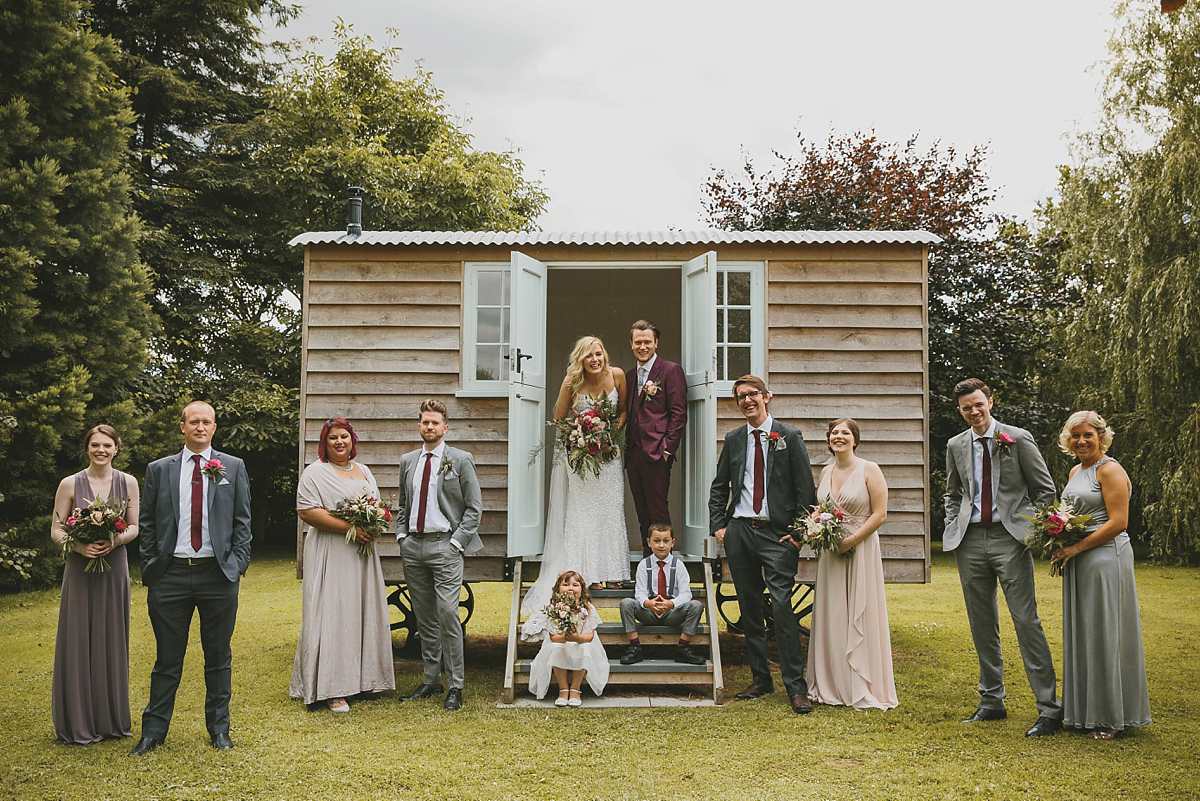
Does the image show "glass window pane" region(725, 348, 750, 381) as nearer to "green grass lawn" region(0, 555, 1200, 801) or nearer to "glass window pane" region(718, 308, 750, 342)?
"glass window pane" region(718, 308, 750, 342)

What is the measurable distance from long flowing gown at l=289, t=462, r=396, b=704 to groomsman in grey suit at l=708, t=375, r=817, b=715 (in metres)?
2.23

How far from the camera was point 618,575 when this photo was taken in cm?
656

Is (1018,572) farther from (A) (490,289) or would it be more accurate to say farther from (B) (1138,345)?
(B) (1138,345)

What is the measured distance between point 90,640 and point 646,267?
433 cm

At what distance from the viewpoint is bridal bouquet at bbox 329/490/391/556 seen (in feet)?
18.4

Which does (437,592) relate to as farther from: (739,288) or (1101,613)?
(1101,613)

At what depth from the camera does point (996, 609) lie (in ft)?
17.3

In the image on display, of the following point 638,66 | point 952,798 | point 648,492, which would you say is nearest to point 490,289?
point 648,492

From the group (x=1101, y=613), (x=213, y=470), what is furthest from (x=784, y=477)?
(x=213, y=470)

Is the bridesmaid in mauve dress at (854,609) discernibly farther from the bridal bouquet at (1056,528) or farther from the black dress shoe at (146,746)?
the black dress shoe at (146,746)

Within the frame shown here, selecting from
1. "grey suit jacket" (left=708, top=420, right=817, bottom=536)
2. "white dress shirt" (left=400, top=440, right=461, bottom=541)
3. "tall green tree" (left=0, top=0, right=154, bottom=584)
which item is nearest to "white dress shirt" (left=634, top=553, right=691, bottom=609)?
"grey suit jacket" (left=708, top=420, right=817, bottom=536)

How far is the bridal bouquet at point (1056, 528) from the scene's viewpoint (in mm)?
4828

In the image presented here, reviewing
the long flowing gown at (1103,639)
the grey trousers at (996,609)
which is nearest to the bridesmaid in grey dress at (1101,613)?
the long flowing gown at (1103,639)

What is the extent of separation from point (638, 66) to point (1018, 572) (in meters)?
20.8
